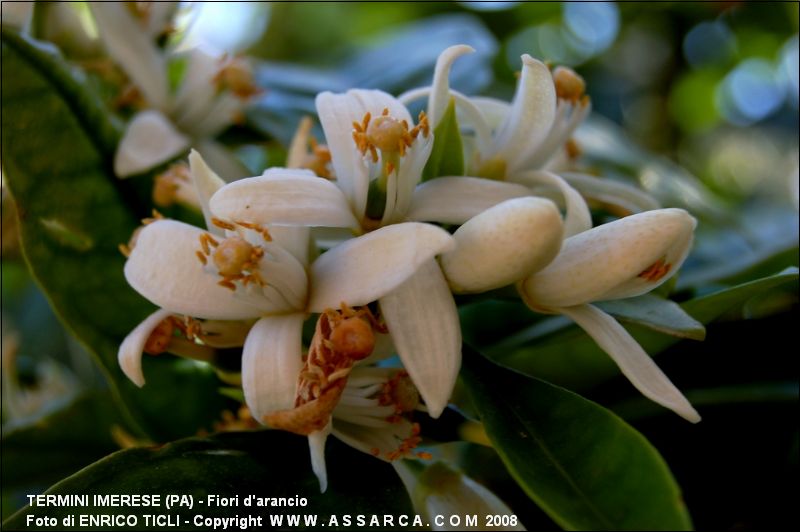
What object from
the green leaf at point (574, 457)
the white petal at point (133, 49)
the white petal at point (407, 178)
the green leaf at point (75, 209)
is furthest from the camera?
the white petal at point (133, 49)

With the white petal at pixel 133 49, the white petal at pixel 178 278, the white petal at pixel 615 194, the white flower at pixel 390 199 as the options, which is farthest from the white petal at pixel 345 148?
the white petal at pixel 133 49

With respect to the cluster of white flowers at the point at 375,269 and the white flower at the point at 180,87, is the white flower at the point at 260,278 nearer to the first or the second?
the cluster of white flowers at the point at 375,269

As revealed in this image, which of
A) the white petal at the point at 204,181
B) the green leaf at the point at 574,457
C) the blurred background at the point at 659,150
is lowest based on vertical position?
the blurred background at the point at 659,150

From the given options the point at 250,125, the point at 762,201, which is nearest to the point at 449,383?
the point at 250,125

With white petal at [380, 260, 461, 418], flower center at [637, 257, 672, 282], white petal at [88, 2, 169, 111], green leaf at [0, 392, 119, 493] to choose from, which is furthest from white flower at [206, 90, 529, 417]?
green leaf at [0, 392, 119, 493]

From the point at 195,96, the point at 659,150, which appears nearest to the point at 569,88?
the point at 195,96

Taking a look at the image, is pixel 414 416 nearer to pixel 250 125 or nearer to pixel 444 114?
pixel 444 114
